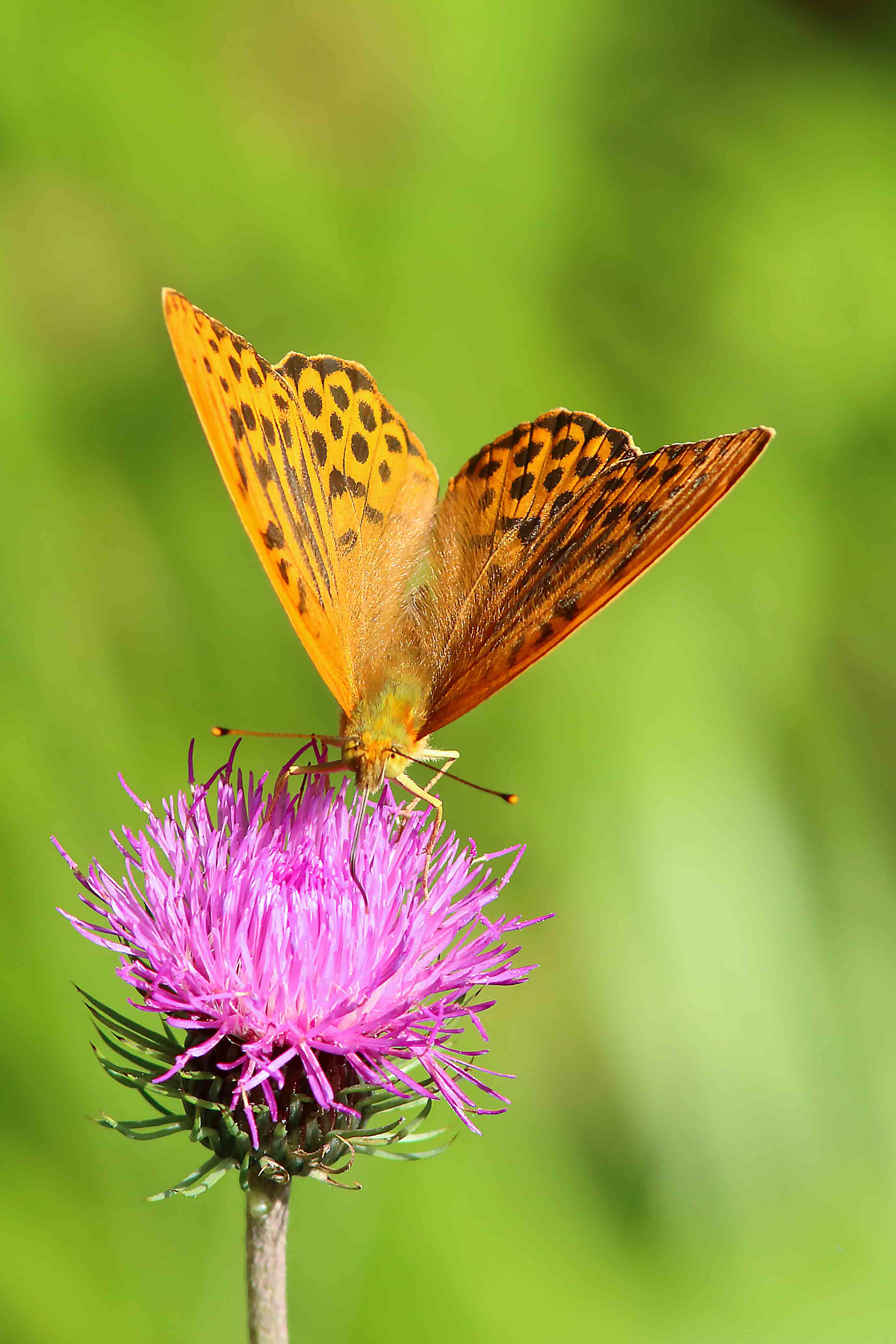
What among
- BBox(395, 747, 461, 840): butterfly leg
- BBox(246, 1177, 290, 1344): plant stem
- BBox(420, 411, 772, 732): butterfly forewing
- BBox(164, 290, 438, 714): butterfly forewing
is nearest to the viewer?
BBox(246, 1177, 290, 1344): plant stem

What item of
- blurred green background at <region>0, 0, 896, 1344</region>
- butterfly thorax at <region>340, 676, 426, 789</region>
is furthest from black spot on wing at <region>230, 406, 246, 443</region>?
blurred green background at <region>0, 0, 896, 1344</region>

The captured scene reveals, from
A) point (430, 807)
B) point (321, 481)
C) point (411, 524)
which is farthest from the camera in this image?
point (411, 524)

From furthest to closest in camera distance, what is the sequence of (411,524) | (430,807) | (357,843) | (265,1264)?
(411,524)
(430,807)
(357,843)
(265,1264)

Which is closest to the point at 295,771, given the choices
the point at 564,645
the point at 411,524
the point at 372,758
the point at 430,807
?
the point at 372,758

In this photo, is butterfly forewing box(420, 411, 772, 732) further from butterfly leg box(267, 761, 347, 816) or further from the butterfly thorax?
butterfly leg box(267, 761, 347, 816)

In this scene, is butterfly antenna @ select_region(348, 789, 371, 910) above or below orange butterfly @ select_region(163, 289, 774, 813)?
below

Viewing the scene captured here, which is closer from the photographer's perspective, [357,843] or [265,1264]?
[265,1264]

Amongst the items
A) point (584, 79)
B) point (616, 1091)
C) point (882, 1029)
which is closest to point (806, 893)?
point (882, 1029)

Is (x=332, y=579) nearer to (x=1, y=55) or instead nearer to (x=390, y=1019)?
(x=390, y=1019)

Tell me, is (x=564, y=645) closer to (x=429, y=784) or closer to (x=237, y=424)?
(x=429, y=784)
